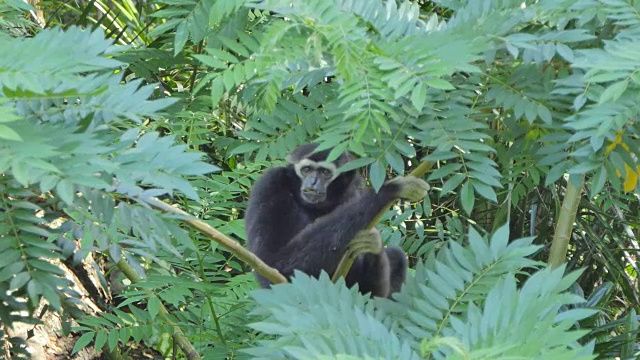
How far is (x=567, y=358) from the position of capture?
213 cm

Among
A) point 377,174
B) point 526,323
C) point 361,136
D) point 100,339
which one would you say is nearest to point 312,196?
point 100,339

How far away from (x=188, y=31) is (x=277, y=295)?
145 centimetres

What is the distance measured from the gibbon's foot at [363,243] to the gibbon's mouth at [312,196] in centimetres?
57

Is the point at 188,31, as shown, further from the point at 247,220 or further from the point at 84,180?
the point at 84,180

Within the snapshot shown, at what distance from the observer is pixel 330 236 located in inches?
182

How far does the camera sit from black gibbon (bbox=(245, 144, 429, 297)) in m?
4.67

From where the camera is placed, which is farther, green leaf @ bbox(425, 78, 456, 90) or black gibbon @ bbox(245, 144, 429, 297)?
black gibbon @ bbox(245, 144, 429, 297)

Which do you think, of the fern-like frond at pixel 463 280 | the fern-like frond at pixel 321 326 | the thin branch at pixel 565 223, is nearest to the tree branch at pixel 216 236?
the fern-like frond at pixel 321 326

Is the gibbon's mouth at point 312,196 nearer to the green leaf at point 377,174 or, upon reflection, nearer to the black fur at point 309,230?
the black fur at point 309,230

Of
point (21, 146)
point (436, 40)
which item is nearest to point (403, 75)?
point (436, 40)

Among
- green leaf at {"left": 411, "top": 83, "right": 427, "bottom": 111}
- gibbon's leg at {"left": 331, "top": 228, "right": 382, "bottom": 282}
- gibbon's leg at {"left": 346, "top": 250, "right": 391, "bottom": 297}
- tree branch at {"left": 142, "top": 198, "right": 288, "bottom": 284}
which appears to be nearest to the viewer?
green leaf at {"left": 411, "top": 83, "right": 427, "bottom": 111}

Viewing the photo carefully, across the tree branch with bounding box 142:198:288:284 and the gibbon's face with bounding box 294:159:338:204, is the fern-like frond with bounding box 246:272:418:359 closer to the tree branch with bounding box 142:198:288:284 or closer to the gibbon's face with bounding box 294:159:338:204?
the tree branch with bounding box 142:198:288:284

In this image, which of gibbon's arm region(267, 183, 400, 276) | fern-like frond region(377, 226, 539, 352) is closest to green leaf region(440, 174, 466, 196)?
fern-like frond region(377, 226, 539, 352)

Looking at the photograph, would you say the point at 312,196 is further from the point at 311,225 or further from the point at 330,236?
the point at 330,236
